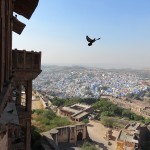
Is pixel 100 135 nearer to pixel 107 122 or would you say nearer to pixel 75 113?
pixel 107 122

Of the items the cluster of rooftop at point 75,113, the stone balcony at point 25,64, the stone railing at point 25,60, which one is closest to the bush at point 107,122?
the cluster of rooftop at point 75,113

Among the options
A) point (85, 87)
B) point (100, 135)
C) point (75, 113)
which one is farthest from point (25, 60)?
point (85, 87)

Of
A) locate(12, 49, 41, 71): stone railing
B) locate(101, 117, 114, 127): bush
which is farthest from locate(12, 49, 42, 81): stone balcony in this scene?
locate(101, 117, 114, 127): bush

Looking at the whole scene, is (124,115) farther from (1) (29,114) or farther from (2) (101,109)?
(1) (29,114)

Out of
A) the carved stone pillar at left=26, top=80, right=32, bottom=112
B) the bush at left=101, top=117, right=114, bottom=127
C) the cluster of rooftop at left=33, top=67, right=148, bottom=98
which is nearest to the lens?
the carved stone pillar at left=26, top=80, right=32, bottom=112

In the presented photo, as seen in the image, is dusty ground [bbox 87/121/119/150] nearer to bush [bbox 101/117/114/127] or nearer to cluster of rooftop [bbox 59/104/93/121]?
bush [bbox 101/117/114/127]

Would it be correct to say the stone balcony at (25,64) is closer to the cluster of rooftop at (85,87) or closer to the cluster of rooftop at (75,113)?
the cluster of rooftop at (75,113)
